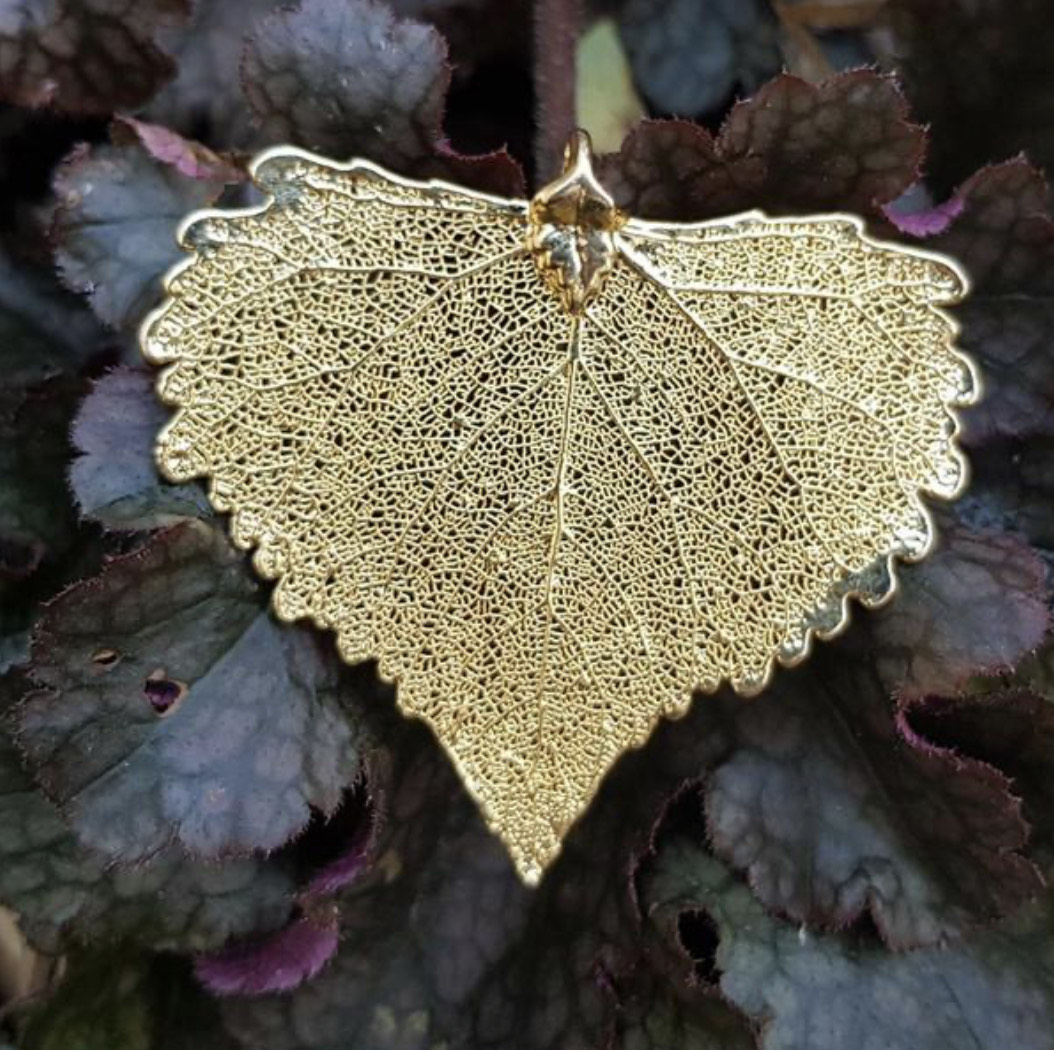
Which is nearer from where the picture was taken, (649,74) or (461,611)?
(461,611)

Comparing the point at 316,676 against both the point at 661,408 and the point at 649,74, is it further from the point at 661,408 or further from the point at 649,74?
the point at 649,74

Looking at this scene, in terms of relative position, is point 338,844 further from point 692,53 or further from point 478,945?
point 692,53

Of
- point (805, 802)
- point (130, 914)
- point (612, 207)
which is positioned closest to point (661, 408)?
point (612, 207)

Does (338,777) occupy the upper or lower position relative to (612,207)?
lower

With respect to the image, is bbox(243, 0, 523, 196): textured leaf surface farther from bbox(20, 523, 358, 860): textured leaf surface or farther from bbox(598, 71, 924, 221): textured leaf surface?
bbox(20, 523, 358, 860): textured leaf surface

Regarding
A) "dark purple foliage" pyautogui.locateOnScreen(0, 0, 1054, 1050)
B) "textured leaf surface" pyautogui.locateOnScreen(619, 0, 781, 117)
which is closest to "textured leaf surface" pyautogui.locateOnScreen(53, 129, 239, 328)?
"dark purple foliage" pyautogui.locateOnScreen(0, 0, 1054, 1050)

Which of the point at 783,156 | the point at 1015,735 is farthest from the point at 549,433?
the point at 1015,735
